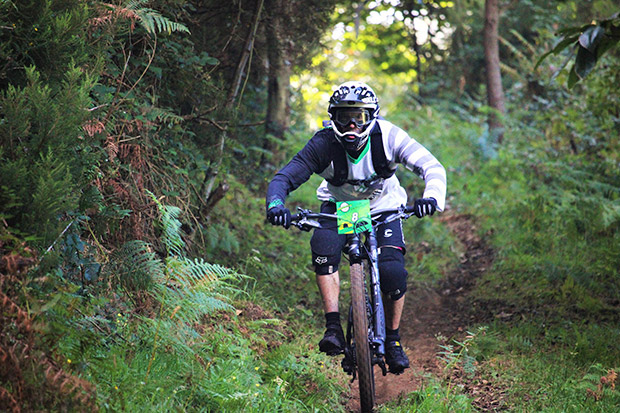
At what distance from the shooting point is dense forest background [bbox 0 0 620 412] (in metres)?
3.34

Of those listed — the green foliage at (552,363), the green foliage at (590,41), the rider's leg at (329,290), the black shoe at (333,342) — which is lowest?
the green foliage at (552,363)

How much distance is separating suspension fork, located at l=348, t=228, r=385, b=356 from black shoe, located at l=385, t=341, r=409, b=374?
311 millimetres

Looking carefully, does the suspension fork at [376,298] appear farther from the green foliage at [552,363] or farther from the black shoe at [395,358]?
the green foliage at [552,363]

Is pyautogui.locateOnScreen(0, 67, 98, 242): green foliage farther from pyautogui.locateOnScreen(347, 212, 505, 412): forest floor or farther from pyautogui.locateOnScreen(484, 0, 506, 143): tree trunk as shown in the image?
pyautogui.locateOnScreen(484, 0, 506, 143): tree trunk

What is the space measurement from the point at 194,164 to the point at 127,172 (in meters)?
1.16

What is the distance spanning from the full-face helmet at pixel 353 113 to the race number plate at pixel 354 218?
534 millimetres

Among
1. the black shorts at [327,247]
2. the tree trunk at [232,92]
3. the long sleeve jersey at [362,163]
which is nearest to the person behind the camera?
the black shorts at [327,247]

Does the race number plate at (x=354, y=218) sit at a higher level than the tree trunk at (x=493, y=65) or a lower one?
lower

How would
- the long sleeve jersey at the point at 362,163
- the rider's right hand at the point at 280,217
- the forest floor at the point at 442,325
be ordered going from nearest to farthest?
the rider's right hand at the point at 280,217
the long sleeve jersey at the point at 362,163
the forest floor at the point at 442,325

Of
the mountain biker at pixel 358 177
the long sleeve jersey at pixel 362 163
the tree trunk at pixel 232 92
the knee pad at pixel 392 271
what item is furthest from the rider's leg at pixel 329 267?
the tree trunk at pixel 232 92

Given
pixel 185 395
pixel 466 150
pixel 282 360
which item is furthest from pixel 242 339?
pixel 466 150

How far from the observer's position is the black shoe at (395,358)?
477cm

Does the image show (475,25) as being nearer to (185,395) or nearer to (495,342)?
(495,342)

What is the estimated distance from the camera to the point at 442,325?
7.17 m
